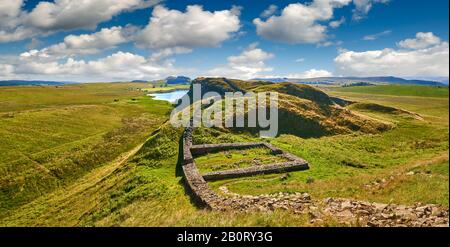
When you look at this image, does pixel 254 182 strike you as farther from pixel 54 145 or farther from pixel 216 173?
pixel 54 145

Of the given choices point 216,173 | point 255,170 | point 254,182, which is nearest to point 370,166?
point 255,170

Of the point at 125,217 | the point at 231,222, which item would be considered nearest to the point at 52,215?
the point at 125,217

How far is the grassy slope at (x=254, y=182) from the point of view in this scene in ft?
62.3

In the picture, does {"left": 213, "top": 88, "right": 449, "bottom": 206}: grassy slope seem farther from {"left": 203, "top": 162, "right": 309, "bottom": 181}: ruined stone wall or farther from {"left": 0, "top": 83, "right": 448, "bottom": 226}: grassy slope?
{"left": 203, "top": 162, "right": 309, "bottom": 181}: ruined stone wall

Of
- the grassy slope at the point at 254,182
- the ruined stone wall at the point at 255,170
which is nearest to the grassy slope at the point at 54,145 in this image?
the grassy slope at the point at 254,182

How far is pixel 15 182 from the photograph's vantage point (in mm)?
44312

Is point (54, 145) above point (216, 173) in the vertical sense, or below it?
below

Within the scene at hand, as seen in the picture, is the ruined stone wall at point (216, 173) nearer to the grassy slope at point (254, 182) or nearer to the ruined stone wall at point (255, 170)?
the ruined stone wall at point (255, 170)

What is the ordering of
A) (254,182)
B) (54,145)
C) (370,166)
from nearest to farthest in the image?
1. (254,182)
2. (370,166)
3. (54,145)

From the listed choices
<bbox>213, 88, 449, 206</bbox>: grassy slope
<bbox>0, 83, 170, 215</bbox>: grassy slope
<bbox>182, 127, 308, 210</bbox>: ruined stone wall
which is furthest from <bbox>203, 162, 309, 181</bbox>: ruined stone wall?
<bbox>0, 83, 170, 215</bbox>: grassy slope

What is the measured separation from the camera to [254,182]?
31.1 m

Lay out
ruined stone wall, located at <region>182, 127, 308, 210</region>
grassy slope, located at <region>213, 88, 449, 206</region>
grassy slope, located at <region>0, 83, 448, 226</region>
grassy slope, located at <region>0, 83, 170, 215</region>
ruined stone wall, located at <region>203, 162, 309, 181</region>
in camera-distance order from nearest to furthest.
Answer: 1. grassy slope, located at <region>0, 83, 448, 226</region>
2. grassy slope, located at <region>213, 88, 449, 206</region>
3. ruined stone wall, located at <region>182, 127, 308, 210</region>
4. ruined stone wall, located at <region>203, 162, 309, 181</region>
5. grassy slope, located at <region>0, 83, 170, 215</region>

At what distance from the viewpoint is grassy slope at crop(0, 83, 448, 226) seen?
19.0 meters

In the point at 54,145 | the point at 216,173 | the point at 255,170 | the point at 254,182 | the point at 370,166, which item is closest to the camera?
the point at 254,182
